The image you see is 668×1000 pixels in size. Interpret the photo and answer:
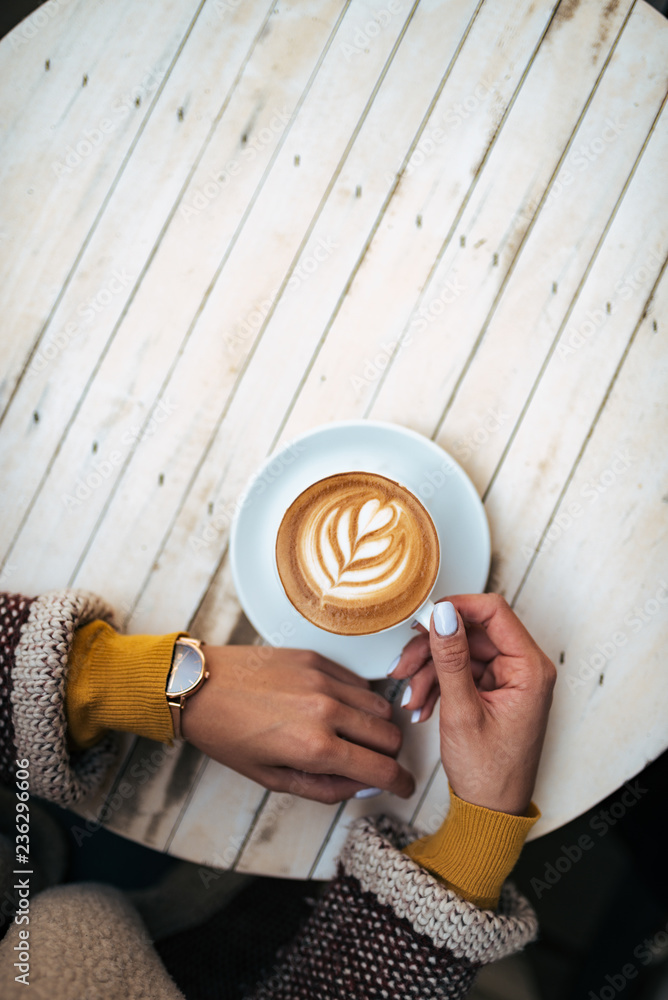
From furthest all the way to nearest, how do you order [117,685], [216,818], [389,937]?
[216,818]
[117,685]
[389,937]

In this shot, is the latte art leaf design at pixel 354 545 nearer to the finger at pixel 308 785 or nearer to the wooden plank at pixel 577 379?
the wooden plank at pixel 577 379

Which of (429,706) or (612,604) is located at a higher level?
(612,604)

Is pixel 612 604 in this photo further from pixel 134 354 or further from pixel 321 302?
pixel 134 354

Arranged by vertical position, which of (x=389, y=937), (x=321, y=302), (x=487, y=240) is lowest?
(x=389, y=937)

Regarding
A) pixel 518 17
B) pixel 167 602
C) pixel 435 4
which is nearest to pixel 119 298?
pixel 167 602

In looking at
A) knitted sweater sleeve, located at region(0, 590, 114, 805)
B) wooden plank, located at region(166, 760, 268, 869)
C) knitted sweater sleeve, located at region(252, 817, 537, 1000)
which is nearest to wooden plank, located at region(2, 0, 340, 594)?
knitted sweater sleeve, located at region(0, 590, 114, 805)

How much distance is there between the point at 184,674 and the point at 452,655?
50 centimetres

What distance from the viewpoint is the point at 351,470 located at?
1.10 metres

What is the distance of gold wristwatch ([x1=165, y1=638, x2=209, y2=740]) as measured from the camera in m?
1.11

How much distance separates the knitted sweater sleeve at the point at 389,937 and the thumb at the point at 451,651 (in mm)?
316

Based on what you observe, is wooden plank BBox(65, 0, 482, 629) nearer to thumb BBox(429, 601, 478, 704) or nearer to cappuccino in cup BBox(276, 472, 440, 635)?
cappuccino in cup BBox(276, 472, 440, 635)

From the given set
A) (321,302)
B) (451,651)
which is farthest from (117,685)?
(321,302)

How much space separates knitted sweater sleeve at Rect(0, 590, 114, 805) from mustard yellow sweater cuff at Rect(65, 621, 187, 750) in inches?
1.2

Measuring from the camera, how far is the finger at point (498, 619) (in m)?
1.06
